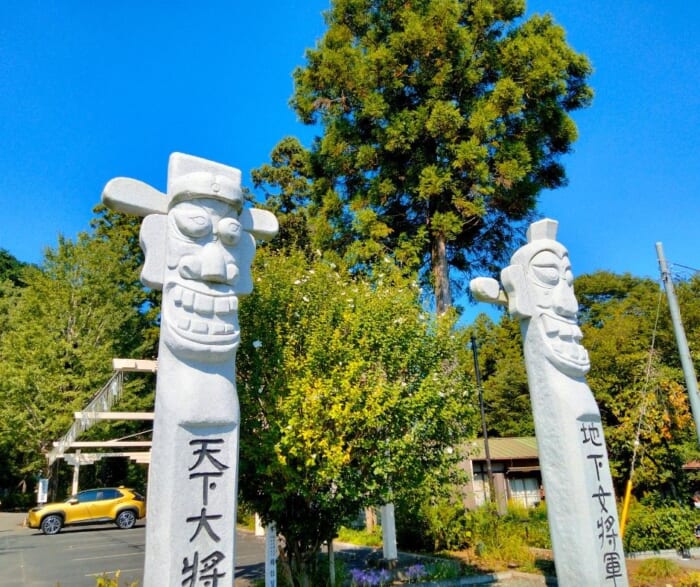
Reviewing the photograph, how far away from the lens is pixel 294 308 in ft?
22.9

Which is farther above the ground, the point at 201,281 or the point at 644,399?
the point at 201,281

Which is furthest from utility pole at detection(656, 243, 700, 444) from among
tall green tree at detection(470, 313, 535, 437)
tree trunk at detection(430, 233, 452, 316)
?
tall green tree at detection(470, 313, 535, 437)

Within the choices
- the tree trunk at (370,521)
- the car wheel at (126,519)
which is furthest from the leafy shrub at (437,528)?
the car wheel at (126,519)

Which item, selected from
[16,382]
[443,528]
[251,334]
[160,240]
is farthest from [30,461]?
[160,240]

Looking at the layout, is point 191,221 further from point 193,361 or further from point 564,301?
point 564,301

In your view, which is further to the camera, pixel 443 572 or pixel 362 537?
pixel 362 537

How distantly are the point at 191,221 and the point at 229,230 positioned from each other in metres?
0.32

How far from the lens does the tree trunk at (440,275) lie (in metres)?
12.5

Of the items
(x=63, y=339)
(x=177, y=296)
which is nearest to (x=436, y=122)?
(x=177, y=296)

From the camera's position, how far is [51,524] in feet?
52.4

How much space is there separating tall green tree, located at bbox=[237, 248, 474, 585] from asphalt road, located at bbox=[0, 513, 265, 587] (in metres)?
3.00

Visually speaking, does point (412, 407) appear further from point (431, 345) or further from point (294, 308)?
point (294, 308)

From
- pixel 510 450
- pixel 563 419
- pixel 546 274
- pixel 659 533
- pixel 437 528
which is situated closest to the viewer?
pixel 563 419

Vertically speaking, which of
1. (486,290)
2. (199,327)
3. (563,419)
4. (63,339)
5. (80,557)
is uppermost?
(63,339)
